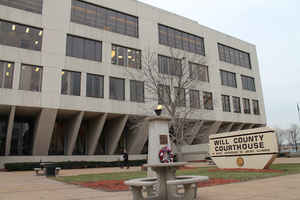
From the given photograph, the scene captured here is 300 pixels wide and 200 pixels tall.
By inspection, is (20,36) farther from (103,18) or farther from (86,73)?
(103,18)

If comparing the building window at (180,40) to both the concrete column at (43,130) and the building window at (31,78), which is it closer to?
the building window at (31,78)

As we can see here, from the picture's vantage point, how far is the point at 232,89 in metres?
39.2

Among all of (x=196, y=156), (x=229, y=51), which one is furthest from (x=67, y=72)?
(x=229, y=51)

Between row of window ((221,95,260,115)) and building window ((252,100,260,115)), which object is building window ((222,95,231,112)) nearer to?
row of window ((221,95,260,115))

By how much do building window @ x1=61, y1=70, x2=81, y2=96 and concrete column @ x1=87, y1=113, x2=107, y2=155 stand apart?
3917 mm

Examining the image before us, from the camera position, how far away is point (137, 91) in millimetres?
29609

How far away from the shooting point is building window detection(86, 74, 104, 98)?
1053 inches

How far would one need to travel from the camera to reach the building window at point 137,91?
29175mm

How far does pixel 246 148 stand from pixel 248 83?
30.2 meters

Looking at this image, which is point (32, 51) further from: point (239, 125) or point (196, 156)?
point (239, 125)

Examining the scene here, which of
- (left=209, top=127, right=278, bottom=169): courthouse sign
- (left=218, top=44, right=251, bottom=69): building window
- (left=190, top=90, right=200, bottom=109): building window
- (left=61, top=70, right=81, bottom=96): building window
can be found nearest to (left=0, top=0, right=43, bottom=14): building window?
(left=61, top=70, right=81, bottom=96): building window

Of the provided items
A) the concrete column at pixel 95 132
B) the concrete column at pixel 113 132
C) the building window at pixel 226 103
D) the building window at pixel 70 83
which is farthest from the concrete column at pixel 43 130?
the building window at pixel 226 103

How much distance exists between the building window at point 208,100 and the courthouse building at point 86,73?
0.15 meters

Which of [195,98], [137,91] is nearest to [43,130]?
[137,91]
